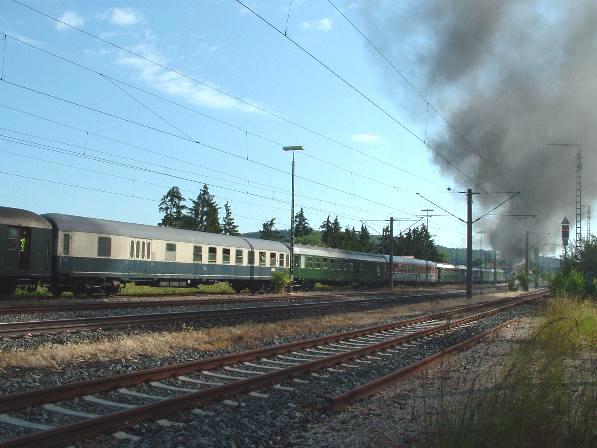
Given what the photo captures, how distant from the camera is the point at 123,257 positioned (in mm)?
24688

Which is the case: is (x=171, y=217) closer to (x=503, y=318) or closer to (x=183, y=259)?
(x=183, y=259)

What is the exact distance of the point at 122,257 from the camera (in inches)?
969

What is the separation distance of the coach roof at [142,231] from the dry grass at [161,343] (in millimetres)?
9865

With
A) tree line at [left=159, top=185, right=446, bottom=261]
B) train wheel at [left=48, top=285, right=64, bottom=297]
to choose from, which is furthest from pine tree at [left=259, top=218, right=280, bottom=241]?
train wheel at [left=48, top=285, right=64, bottom=297]

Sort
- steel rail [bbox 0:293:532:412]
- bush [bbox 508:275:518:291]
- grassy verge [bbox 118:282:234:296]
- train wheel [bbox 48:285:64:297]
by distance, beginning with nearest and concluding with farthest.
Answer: steel rail [bbox 0:293:532:412]
train wheel [bbox 48:285:64:297]
grassy verge [bbox 118:282:234:296]
bush [bbox 508:275:518:291]

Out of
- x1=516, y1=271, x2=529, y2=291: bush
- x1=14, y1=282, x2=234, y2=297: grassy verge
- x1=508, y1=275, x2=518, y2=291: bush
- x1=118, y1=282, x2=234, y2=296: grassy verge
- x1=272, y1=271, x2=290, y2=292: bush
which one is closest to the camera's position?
x1=14, y1=282, x2=234, y2=297: grassy verge

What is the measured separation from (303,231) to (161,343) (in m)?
106

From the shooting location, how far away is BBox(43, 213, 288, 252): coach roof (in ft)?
73.8

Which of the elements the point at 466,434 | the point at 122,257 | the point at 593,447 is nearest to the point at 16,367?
the point at 466,434

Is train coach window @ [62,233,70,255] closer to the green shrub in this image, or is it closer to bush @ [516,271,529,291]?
the green shrub

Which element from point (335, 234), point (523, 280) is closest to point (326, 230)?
point (335, 234)

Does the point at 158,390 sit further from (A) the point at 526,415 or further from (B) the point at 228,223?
(B) the point at 228,223

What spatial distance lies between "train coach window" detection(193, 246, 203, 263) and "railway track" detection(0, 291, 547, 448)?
17405 millimetres

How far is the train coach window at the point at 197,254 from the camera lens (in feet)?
96.0
